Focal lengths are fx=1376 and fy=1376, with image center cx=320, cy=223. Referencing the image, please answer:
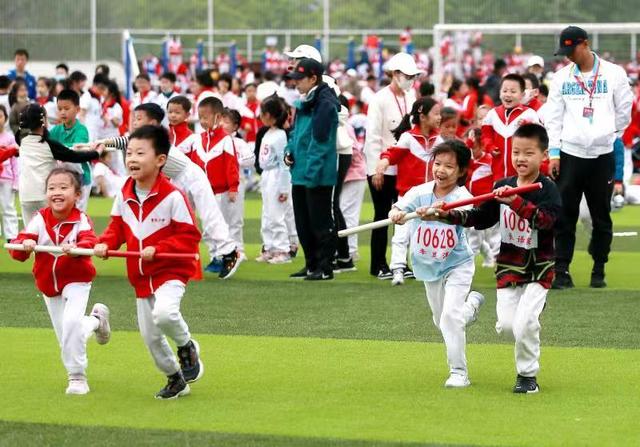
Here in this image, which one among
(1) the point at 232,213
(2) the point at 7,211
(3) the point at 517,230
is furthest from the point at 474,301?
(2) the point at 7,211

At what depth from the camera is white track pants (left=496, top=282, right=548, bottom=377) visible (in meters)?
7.78

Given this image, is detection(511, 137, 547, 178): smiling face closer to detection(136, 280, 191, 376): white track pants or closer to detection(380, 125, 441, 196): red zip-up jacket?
detection(136, 280, 191, 376): white track pants

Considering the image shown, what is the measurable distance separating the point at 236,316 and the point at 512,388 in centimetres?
358

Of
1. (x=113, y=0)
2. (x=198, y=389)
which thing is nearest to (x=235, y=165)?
(x=198, y=389)

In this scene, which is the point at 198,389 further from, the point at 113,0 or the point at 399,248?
the point at 113,0

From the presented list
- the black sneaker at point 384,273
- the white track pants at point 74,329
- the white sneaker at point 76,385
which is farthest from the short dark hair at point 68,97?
the white sneaker at point 76,385

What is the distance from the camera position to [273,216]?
1481 cm

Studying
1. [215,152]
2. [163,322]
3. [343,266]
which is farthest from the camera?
[343,266]

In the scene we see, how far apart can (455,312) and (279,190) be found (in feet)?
23.0

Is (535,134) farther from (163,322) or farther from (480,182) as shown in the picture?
(480,182)

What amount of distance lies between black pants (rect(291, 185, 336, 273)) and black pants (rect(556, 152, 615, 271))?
2200 millimetres

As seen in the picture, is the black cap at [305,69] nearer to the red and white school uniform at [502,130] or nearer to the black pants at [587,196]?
the red and white school uniform at [502,130]

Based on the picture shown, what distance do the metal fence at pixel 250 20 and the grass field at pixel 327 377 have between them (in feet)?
101

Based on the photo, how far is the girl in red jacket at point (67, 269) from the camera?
789 centimetres
